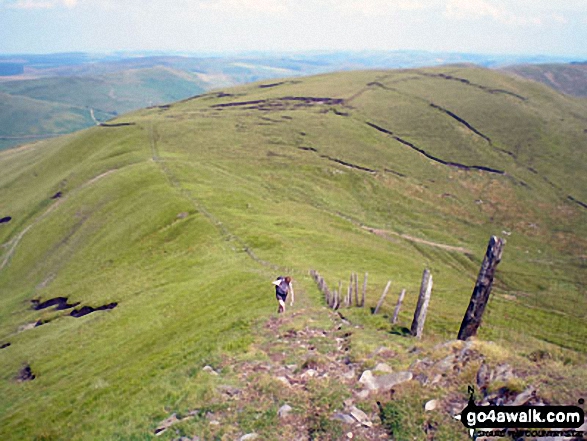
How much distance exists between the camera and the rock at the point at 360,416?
43.2 feet

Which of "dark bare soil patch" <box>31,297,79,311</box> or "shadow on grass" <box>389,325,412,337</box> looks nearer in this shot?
"shadow on grass" <box>389,325,412,337</box>

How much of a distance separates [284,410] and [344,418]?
85.7 inches

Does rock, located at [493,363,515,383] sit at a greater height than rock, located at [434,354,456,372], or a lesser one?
greater

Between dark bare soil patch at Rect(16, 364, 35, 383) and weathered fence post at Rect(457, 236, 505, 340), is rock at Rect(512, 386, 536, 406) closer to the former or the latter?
weathered fence post at Rect(457, 236, 505, 340)

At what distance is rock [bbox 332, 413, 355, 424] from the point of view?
43.8ft

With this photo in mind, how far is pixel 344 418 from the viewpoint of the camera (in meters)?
13.5

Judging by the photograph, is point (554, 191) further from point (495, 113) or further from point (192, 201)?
point (192, 201)

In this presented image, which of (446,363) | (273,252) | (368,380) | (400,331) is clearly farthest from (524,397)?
(273,252)

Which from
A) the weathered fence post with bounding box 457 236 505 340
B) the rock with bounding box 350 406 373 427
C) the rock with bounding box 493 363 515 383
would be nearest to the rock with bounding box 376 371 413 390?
the rock with bounding box 350 406 373 427

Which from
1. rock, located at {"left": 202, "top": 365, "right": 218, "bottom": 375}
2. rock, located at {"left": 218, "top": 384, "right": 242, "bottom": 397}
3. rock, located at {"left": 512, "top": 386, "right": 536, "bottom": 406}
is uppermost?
rock, located at {"left": 512, "top": 386, "right": 536, "bottom": 406}

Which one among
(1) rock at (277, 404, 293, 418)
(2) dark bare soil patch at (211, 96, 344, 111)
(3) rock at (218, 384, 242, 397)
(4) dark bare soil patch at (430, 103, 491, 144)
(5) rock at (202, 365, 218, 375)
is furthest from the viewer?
(2) dark bare soil patch at (211, 96, 344, 111)

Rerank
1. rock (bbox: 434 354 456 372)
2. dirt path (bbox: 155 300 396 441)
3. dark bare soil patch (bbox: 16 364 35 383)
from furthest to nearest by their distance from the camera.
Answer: dark bare soil patch (bbox: 16 364 35 383), rock (bbox: 434 354 456 372), dirt path (bbox: 155 300 396 441)

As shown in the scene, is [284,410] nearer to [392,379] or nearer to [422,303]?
[392,379]

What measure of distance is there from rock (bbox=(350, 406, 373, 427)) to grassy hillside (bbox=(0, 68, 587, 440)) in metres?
0.27
